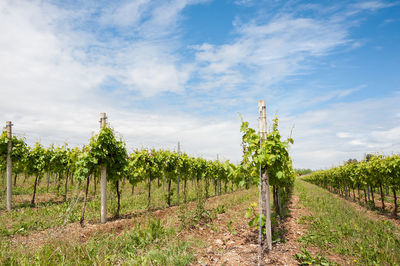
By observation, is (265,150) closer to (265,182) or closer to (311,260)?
(265,182)

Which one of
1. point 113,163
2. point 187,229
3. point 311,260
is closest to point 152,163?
point 113,163

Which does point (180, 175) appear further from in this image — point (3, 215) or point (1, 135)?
point (1, 135)

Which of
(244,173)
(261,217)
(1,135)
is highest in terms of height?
(1,135)

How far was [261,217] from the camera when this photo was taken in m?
4.89

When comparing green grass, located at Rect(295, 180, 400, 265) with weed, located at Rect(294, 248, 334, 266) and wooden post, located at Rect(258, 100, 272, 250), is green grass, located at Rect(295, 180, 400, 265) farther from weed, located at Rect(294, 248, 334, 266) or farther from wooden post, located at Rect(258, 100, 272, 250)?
wooden post, located at Rect(258, 100, 272, 250)

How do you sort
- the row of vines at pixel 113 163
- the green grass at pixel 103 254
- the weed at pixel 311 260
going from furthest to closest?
the row of vines at pixel 113 163 < the weed at pixel 311 260 < the green grass at pixel 103 254

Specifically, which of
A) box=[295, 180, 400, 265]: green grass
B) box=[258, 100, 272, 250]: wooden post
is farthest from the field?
box=[258, 100, 272, 250]: wooden post

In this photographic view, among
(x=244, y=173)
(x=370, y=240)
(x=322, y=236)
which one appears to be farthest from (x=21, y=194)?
(x=370, y=240)

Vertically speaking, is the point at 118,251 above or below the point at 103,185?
below

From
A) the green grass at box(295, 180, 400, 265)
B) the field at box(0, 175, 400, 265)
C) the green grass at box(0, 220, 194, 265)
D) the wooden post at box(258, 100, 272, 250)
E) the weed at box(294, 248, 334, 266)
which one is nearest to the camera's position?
the green grass at box(0, 220, 194, 265)

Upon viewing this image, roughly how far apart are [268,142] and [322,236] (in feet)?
10.3

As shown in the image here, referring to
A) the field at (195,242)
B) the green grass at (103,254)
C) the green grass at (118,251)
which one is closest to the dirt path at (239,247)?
the field at (195,242)

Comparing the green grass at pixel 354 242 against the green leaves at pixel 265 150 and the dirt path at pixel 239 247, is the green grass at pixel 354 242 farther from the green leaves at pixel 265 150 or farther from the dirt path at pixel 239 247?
the green leaves at pixel 265 150

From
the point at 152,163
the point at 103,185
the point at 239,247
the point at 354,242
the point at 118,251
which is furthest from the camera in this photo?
the point at 152,163
